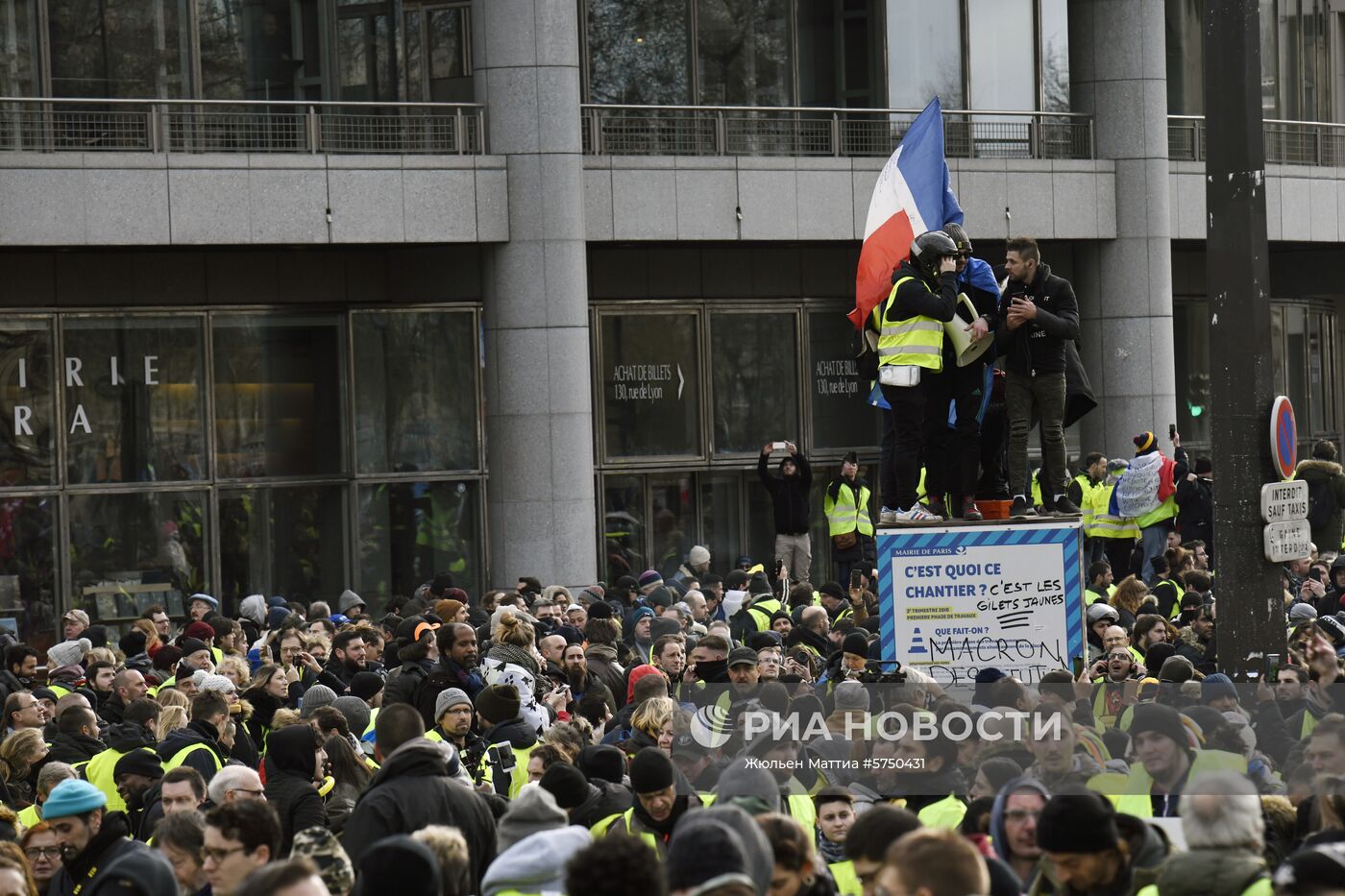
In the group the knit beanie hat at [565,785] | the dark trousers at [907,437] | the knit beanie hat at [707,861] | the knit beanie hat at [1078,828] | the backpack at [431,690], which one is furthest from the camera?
the dark trousers at [907,437]

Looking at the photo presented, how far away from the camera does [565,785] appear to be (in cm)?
920

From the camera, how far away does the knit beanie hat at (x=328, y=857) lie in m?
7.48

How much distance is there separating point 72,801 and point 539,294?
18.0 meters

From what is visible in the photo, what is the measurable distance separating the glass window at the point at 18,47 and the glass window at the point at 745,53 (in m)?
9.41

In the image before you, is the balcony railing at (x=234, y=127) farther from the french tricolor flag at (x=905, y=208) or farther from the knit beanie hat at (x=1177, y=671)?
the knit beanie hat at (x=1177, y=671)

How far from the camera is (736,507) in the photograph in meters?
30.3

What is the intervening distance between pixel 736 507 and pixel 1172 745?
70.4 feet

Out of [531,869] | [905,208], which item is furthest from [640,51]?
[531,869]

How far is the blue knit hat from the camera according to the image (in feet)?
27.9

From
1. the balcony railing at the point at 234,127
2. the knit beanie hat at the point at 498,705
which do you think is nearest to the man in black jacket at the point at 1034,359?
the knit beanie hat at the point at 498,705

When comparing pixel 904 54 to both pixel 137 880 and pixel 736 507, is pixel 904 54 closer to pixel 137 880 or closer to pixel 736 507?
pixel 736 507

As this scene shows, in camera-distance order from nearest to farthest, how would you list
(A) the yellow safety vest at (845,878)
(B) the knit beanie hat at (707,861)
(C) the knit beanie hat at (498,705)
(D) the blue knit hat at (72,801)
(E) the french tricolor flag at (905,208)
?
(B) the knit beanie hat at (707,861)
(A) the yellow safety vest at (845,878)
(D) the blue knit hat at (72,801)
(C) the knit beanie hat at (498,705)
(E) the french tricolor flag at (905,208)

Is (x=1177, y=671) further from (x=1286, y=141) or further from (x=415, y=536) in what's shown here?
(x=1286, y=141)

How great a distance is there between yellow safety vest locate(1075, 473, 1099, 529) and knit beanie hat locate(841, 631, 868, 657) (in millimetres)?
10743
